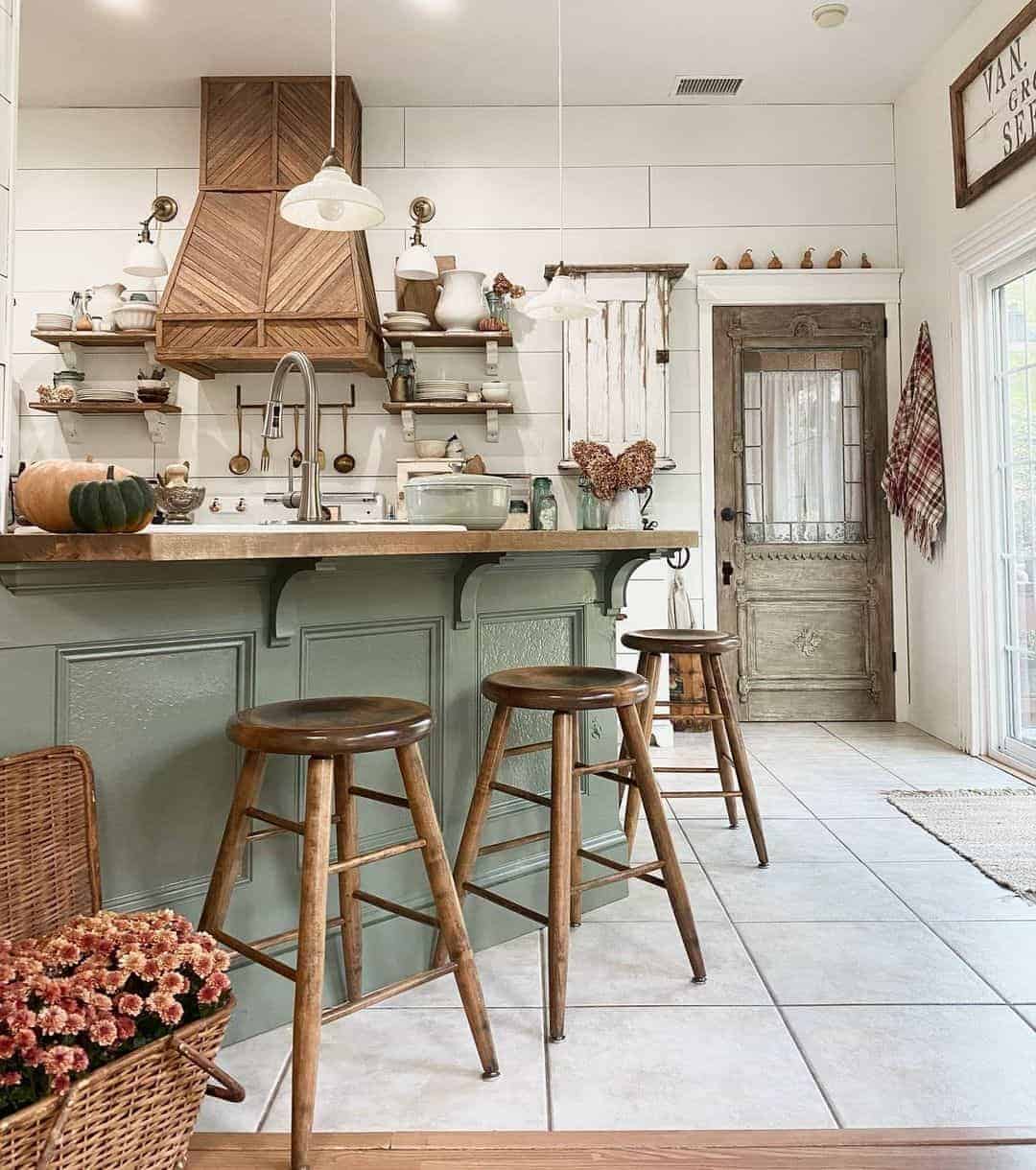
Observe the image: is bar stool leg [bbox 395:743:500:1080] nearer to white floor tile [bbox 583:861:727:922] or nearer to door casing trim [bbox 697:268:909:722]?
white floor tile [bbox 583:861:727:922]

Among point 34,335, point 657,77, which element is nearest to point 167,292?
point 34,335

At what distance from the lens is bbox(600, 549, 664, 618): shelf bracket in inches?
99.2

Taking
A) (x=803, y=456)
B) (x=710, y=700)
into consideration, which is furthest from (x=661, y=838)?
(x=803, y=456)

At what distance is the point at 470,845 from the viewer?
2.03m

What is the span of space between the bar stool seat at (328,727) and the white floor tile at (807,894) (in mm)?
1248

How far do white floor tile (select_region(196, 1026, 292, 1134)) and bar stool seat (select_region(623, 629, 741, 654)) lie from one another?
1497 mm

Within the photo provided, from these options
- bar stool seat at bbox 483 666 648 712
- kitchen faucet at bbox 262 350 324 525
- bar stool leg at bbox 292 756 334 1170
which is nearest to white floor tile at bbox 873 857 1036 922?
bar stool seat at bbox 483 666 648 712

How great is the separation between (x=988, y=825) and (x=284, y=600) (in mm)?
2565

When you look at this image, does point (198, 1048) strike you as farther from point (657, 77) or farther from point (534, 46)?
point (657, 77)

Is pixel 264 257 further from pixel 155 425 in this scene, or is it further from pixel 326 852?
pixel 326 852

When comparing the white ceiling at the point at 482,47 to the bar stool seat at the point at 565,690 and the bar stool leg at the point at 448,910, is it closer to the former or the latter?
the bar stool seat at the point at 565,690

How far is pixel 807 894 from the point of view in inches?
101

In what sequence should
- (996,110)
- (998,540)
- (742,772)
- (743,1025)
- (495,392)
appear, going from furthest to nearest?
(495,392) < (998,540) < (996,110) < (742,772) < (743,1025)

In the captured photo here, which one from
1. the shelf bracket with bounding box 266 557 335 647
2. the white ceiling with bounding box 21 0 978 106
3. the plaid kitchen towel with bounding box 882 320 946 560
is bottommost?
the shelf bracket with bounding box 266 557 335 647
